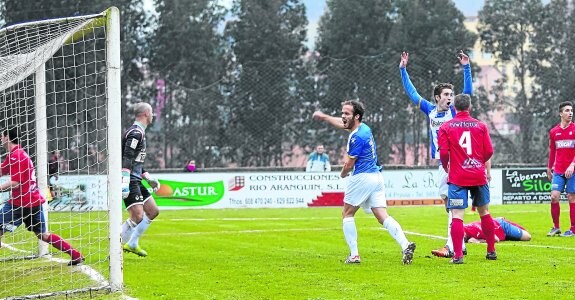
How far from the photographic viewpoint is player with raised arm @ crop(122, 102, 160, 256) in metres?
12.6

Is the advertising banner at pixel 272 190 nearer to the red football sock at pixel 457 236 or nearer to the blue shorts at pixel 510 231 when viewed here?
the blue shorts at pixel 510 231

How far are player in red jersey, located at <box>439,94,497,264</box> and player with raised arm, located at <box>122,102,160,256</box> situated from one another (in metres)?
4.07

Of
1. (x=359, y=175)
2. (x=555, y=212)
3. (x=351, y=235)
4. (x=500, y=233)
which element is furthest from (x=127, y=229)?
(x=555, y=212)

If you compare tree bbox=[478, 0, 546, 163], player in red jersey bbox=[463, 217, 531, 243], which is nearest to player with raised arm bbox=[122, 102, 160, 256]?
player in red jersey bbox=[463, 217, 531, 243]

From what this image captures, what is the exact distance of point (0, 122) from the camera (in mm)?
15180

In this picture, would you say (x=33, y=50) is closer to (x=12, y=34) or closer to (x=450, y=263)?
(x=12, y=34)

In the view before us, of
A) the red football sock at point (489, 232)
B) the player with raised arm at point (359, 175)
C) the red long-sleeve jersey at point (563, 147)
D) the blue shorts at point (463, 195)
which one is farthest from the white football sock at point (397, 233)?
the red long-sleeve jersey at point (563, 147)

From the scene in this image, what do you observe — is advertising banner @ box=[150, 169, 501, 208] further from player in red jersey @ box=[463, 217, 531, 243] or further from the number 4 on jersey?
the number 4 on jersey

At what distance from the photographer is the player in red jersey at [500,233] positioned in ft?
47.0

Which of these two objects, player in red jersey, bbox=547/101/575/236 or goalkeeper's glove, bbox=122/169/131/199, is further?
player in red jersey, bbox=547/101/575/236

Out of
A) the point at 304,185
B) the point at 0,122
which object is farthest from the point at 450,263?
the point at 304,185

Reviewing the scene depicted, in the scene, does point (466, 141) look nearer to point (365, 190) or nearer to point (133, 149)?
point (365, 190)

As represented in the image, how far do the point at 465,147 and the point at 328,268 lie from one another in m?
2.17

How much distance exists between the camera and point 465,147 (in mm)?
11227
